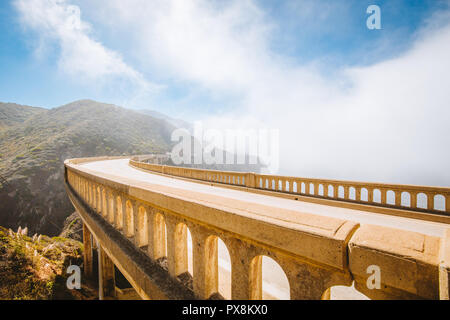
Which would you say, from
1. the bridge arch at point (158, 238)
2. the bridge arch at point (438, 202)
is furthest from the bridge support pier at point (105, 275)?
the bridge arch at point (438, 202)

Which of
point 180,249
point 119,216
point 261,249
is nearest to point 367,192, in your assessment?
point 261,249

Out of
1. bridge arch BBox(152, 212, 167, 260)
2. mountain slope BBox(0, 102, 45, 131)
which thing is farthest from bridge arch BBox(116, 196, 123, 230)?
mountain slope BBox(0, 102, 45, 131)

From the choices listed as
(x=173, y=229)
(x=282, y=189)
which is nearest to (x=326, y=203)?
(x=282, y=189)

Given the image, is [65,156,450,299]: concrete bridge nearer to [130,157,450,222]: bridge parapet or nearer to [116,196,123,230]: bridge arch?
[116,196,123,230]: bridge arch

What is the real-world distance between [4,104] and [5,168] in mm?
105583

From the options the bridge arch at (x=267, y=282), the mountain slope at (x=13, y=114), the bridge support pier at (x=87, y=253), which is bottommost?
the bridge support pier at (x=87, y=253)

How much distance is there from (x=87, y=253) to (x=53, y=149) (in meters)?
55.6

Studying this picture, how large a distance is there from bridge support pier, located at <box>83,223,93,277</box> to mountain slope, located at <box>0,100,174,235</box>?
3027 centimetres

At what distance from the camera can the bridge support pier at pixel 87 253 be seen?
12.0 metres

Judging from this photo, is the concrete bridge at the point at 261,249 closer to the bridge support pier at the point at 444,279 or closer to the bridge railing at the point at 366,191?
the bridge support pier at the point at 444,279

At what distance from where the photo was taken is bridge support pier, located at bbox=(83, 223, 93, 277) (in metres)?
12.0

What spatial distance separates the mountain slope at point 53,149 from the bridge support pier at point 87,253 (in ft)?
99.3

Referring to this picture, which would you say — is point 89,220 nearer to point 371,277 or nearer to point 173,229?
point 173,229
